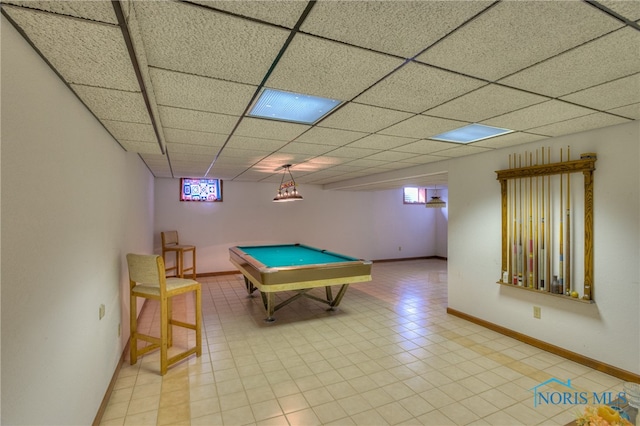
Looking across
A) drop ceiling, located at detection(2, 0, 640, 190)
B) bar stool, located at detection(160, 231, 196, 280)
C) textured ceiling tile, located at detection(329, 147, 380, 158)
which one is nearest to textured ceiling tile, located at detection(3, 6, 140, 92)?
drop ceiling, located at detection(2, 0, 640, 190)

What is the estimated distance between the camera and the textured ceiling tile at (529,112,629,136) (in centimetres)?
258

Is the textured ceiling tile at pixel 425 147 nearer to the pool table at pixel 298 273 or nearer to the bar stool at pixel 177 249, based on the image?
the pool table at pixel 298 273

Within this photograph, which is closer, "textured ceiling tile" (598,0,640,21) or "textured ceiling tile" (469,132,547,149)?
"textured ceiling tile" (598,0,640,21)

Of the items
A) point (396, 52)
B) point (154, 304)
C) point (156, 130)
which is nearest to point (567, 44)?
point (396, 52)

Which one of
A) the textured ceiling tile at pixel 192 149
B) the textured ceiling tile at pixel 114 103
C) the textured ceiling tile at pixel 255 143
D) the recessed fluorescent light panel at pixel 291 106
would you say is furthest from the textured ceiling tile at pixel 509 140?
the textured ceiling tile at pixel 114 103

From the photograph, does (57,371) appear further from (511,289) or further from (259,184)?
(259,184)

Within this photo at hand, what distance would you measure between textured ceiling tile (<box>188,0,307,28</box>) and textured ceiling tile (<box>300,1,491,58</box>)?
0.22 ft

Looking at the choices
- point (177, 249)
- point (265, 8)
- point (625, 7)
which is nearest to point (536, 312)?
point (625, 7)

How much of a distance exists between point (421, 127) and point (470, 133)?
76 centimetres

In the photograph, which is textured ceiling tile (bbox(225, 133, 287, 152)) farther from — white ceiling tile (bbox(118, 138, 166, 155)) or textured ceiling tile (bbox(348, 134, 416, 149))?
textured ceiling tile (bbox(348, 134, 416, 149))

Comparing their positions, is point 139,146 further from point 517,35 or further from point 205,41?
point 517,35

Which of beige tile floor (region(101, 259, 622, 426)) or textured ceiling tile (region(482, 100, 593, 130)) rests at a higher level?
textured ceiling tile (region(482, 100, 593, 130))

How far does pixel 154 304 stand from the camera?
5113mm

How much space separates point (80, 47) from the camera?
1.26m
